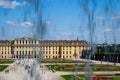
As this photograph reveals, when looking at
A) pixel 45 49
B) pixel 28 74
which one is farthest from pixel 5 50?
pixel 28 74

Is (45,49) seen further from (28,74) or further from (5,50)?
(28,74)

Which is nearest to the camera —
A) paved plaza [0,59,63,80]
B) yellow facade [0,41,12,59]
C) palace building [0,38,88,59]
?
paved plaza [0,59,63,80]

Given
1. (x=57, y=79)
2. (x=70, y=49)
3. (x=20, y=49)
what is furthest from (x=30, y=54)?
(x=57, y=79)

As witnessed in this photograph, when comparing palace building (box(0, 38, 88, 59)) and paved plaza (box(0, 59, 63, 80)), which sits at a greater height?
palace building (box(0, 38, 88, 59))

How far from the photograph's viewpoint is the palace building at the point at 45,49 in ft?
325

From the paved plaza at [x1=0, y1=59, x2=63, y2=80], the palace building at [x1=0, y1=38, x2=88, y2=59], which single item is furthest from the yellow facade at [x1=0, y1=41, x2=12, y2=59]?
the paved plaza at [x1=0, y1=59, x2=63, y2=80]

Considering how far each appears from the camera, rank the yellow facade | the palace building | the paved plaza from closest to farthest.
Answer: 1. the paved plaza
2. the palace building
3. the yellow facade

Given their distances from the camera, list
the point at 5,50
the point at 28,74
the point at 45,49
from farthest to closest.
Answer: the point at 5,50, the point at 45,49, the point at 28,74

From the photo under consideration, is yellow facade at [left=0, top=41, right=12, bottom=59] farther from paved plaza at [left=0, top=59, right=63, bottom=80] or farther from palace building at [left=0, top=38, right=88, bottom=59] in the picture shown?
paved plaza at [left=0, top=59, right=63, bottom=80]

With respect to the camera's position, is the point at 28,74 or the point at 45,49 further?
the point at 45,49

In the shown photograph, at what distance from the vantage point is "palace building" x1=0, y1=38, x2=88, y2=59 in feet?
325

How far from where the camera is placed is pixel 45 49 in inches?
4018

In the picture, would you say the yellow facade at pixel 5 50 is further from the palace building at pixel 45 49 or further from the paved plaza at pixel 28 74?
the paved plaza at pixel 28 74

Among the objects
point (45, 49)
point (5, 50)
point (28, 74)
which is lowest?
point (28, 74)
